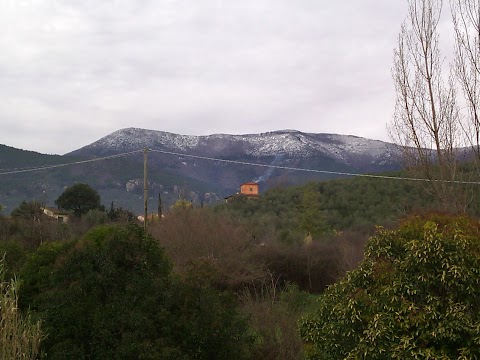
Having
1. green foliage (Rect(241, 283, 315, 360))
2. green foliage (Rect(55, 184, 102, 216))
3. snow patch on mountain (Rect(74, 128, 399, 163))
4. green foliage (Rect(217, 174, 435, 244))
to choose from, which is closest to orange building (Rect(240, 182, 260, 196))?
green foliage (Rect(217, 174, 435, 244))

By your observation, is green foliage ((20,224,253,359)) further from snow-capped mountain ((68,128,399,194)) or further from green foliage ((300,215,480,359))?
snow-capped mountain ((68,128,399,194))

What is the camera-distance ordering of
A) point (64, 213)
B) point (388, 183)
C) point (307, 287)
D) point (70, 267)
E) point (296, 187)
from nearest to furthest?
point (70, 267) → point (307, 287) → point (64, 213) → point (388, 183) → point (296, 187)

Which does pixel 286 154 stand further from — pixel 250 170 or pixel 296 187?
pixel 296 187

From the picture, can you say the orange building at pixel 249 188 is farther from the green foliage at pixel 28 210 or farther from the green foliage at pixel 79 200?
the green foliage at pixel 28 210

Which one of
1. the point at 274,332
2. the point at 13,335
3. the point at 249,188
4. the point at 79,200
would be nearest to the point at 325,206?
the point at 249,188

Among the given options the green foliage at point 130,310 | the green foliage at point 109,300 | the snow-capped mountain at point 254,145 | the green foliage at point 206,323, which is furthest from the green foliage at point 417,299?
the snow-capped mountain at point 254,145

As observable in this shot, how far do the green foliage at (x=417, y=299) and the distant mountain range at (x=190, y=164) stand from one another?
6512 mm

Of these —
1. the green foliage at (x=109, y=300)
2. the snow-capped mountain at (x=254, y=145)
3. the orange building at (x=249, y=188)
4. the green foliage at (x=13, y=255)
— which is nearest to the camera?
the green foliage at (x=109, y=300)

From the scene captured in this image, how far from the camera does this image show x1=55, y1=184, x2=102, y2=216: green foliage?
4509cm

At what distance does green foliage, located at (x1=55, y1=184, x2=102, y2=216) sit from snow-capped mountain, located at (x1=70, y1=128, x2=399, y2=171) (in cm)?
8588

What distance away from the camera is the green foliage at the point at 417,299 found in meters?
6.09

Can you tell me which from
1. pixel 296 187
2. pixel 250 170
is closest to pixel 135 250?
pixel 296 187

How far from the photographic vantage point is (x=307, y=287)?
102 ft

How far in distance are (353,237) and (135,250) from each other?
25782mm
